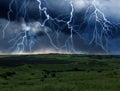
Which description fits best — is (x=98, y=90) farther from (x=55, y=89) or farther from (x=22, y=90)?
(x=22, y=90)

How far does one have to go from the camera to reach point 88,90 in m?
34.3

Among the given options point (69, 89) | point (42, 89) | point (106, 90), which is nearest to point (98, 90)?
point (106, 90)

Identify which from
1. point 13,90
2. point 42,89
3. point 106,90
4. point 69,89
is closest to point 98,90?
point 106,90

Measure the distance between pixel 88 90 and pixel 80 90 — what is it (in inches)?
32.0

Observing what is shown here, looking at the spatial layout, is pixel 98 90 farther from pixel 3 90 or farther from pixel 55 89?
pixel 3 90

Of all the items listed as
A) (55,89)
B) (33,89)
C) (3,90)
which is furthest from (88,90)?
(3,90)

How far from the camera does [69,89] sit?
1406 inches

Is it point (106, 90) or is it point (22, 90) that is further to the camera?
point (22, 90)

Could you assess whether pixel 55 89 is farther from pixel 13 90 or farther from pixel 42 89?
pixel 13 90

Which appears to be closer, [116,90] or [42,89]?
[116,90]

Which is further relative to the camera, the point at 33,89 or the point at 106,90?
the point at 33,89

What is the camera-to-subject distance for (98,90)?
34.4 m

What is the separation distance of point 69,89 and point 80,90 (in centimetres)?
152

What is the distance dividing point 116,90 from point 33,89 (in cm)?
887
